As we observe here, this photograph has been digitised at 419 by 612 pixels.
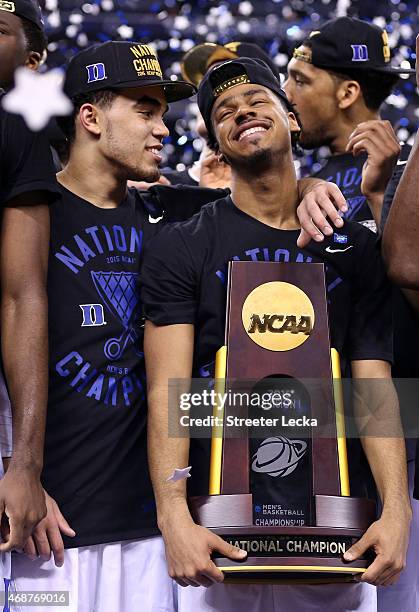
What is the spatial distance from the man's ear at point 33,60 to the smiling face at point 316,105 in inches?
33.1

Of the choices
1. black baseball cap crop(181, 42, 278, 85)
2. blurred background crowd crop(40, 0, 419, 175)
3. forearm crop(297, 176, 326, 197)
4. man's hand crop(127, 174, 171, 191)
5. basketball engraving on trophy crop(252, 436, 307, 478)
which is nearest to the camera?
basketball engraving on trophy crop(252, 436, 307, 478)

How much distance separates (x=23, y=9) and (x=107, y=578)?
115 cm

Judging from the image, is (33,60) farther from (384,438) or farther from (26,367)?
(384,438)

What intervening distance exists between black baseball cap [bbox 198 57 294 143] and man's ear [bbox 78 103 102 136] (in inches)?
8.5

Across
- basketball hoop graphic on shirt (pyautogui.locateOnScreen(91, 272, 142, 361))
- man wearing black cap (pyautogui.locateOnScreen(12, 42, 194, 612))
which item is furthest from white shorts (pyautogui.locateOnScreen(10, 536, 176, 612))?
basketball hoop graphic on shirt (pyautogui.locateOnScreen(91, 272, 142, 361))

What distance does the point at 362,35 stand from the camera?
278cm

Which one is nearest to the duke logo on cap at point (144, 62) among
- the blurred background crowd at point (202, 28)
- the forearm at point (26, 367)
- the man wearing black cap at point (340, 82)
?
the forearm at point (26, 367)

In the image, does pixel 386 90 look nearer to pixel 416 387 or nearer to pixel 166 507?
pixel 416 387

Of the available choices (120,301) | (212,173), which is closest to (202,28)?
(212,173)

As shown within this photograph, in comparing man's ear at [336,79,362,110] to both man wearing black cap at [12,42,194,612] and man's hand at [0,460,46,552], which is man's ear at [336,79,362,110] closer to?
man wearing black cap at [12,42,194,612]

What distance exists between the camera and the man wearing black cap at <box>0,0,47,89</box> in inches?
81.1

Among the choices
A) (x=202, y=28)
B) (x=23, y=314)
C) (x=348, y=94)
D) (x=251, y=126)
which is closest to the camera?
(x=23, y=314)

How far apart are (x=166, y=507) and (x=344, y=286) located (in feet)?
1.67

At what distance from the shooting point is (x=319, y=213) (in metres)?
1.77
